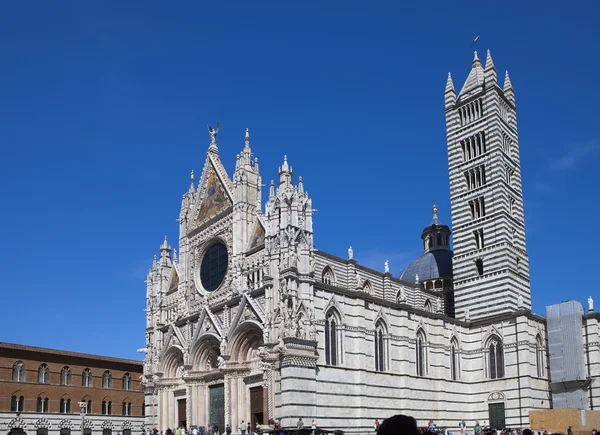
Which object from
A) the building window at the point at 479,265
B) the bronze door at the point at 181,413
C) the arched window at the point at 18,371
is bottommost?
the bronze door at the point at 181,413

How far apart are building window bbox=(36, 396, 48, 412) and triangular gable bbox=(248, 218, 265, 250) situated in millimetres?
20434

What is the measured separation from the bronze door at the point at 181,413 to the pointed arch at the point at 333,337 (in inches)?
421

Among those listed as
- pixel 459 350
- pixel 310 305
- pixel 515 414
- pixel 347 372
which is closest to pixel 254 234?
pixel 310 305

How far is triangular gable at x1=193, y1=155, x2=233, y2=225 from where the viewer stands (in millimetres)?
41656

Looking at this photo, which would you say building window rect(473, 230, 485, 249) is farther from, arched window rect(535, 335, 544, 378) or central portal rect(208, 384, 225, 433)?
central portal rect(208, 384, 225, 433)

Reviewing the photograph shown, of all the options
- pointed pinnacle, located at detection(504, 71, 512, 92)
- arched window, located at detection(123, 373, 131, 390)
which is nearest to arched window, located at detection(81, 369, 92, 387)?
arched window, located at detection(123, 373, 131, 390)

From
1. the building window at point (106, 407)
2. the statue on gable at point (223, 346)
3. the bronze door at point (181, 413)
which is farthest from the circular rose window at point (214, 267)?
the building window at point (106, 407)

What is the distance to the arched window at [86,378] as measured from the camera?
168 feet

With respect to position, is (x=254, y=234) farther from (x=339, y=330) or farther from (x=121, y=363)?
(x=121, y=363)

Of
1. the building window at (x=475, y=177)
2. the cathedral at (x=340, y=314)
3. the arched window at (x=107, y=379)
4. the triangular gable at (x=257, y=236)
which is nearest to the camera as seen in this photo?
the cathedral at (x=340, y=314)

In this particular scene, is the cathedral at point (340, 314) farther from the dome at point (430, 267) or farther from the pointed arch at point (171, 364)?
the dome at point (430, 267)

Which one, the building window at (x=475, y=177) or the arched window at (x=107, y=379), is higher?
the building window at (x=475, y=177)

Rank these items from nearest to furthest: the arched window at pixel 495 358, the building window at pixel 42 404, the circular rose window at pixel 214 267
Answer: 1. the circular rose window at pixel 214 267
2. the arched window at pixel 495 358
3. the building window at pixel 42 404

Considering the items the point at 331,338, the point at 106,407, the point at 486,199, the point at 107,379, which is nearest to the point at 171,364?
the point at 331,338
